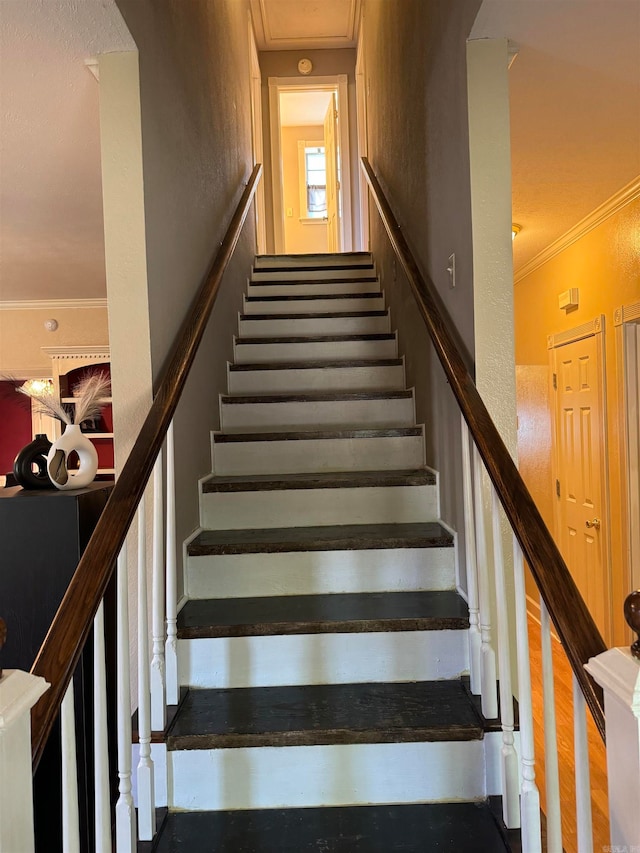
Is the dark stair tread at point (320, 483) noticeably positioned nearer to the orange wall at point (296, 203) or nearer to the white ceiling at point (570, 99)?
the white ceiling at point (570, 99)

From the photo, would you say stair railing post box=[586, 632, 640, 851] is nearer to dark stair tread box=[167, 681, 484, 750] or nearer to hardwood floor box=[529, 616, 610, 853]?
dark stair tread box=[167, 681, 484, 750]

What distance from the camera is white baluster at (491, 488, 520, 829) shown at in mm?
1425

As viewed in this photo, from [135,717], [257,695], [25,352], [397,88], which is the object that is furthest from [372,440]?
[25,352]

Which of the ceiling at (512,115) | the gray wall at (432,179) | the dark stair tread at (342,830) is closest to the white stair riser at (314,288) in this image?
the gray wall at (432,179)

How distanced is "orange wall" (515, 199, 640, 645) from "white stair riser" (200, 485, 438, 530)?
1.60 m

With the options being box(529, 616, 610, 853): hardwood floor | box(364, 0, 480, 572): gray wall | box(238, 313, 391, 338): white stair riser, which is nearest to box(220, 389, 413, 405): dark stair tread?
box(364, 0, 480, 572): gray wall

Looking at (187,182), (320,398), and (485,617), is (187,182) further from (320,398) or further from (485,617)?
(485,617)

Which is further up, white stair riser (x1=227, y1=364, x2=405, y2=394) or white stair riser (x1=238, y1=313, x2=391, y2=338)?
white stair riser (x1=238, y1=313, x2=391, y2=338)

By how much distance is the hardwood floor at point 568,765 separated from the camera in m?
2.20

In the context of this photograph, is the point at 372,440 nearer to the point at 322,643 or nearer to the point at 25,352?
the point at 322,643

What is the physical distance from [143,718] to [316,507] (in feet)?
3.46

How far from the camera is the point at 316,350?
334 cm

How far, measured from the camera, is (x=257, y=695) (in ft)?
5.83

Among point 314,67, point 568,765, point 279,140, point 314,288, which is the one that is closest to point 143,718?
point 568,765
